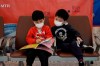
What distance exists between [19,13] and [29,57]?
109cm

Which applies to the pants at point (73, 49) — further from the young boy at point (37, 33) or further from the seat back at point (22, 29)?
→ the seat back at point (22, 29)

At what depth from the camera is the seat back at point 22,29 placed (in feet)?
13.2

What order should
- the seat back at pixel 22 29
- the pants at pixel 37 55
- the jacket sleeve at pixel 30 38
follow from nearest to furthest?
A: the pants at pixel 37 55, the jacket sleeve at pixel 30 38, the seat back at pixel 22 29

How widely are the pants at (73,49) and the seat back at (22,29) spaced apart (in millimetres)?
537

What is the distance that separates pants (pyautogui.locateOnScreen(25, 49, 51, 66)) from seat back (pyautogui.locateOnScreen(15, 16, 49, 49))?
49cm

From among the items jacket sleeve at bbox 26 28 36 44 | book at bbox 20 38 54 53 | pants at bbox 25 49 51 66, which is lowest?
pants at bbox 25 49 51 66

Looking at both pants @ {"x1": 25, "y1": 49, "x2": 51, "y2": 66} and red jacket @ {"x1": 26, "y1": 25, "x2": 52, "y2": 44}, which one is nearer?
pants @ {"x1": 25, "y1": 49, "x2": 51, "y2": 66}

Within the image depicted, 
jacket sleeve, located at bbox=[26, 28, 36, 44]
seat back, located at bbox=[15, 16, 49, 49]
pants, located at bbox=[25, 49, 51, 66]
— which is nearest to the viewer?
pants, located at bbox=[25, 49, 51, 66]

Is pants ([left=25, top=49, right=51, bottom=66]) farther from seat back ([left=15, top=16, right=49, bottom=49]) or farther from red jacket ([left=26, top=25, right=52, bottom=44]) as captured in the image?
seat back ([left=15, top=16, right=49, bottom=49])

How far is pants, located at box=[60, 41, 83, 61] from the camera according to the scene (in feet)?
11.5

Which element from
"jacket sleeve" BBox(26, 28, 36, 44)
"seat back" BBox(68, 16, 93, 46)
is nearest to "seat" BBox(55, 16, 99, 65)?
"seat back" BBox(68, 16, 93, 46)

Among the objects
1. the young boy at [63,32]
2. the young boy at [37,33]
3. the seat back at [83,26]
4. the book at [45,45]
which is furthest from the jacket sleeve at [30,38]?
the seat back at [83,26]

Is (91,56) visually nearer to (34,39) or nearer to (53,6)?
(34,39)

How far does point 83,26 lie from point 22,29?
2.77ft
